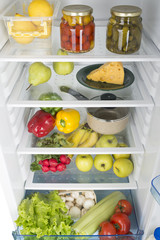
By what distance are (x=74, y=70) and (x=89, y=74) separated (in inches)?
7.7

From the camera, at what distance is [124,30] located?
1.15 meters

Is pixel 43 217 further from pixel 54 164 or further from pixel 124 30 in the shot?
pixel 124 30

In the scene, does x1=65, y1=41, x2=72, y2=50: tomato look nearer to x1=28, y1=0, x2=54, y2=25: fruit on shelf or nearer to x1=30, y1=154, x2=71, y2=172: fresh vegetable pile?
x1=28, y1=0, x2=54, y2=25: fruit on shelf

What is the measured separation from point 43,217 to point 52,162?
37cm

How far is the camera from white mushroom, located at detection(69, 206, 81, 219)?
1.81 meters

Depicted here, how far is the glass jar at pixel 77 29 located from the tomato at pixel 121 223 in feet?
3.73

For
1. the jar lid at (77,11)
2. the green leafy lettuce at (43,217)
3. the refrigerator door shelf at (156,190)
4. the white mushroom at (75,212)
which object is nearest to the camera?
the refrigerator door shelf at (156,190)

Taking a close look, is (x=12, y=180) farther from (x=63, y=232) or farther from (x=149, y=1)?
(x=149, y=1)

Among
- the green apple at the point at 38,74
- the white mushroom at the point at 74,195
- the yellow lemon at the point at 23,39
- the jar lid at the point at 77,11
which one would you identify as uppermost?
the jar lid at the point at 77,11

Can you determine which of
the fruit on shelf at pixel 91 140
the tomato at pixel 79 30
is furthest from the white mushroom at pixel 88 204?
the tomato at pixel 79 30

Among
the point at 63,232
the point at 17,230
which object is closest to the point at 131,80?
the point at 63,232

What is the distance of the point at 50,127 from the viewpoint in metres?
1.60

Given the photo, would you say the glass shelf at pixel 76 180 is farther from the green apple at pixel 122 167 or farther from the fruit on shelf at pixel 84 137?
the fruit on shelf at pixel 84 137

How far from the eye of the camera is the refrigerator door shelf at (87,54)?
115 centimetres
